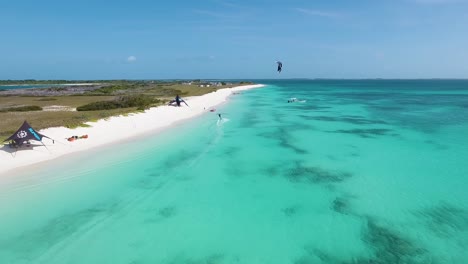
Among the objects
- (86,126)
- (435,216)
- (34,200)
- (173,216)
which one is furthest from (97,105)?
(435,216)

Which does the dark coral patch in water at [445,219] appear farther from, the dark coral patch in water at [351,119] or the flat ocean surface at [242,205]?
the dark coral patch in water at [351,119]

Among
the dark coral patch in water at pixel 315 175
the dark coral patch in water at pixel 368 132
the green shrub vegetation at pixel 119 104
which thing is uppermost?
the green shrub vegetation at pixel 119 104

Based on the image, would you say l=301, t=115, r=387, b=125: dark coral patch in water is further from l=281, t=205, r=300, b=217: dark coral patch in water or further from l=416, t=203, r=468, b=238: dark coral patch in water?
l=281, t=205, r=300, b=217: dark coral patch in water

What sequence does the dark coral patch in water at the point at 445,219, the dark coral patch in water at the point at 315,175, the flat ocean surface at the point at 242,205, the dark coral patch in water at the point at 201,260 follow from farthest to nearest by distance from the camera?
the dark coral patch in water at the point at 315,175, the dark coral patch in water at the point at 445,219, the flat ocean surface at the point at 242,205, the dark coral patch in water at the point at 201,260

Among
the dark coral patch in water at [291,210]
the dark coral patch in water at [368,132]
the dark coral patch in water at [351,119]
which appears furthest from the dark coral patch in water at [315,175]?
the dark coral patch in water at [351,119]

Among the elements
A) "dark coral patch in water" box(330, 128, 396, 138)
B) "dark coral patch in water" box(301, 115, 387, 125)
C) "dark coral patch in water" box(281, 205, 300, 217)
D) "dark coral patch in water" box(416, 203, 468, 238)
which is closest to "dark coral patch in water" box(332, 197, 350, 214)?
"dark coral patch in water" box(281, 205, 300, 217)

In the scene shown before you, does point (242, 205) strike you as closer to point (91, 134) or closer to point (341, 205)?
point (341, 205)
